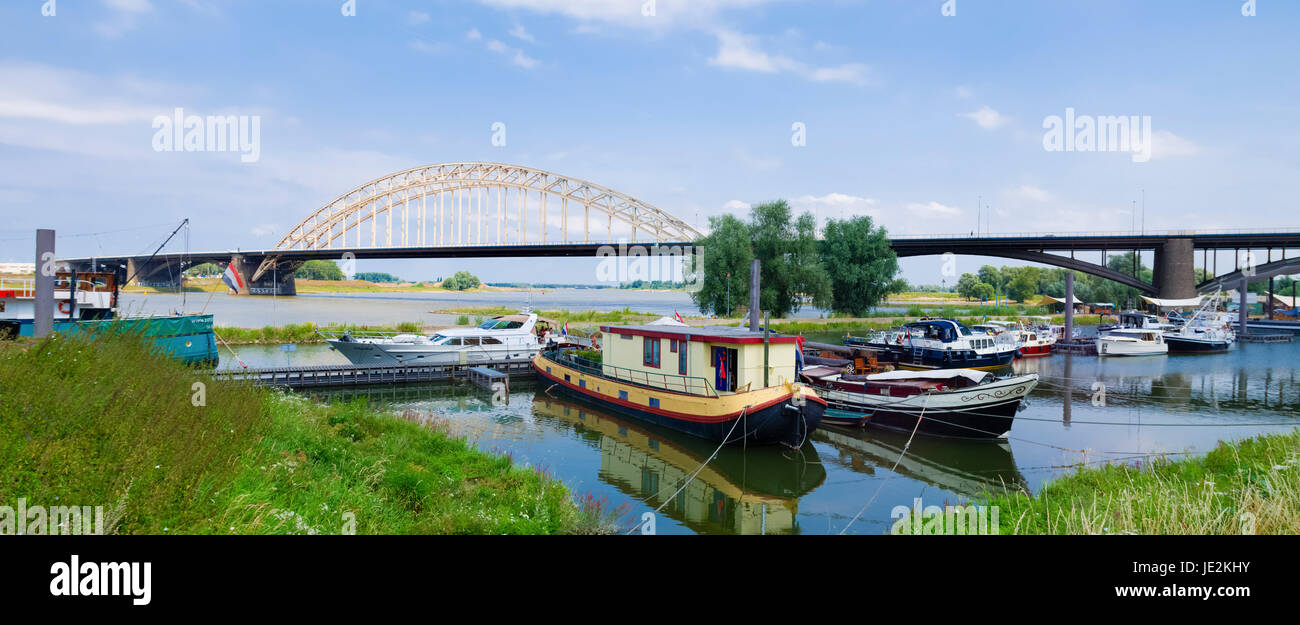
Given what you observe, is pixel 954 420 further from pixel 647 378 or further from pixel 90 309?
pixel 90 309

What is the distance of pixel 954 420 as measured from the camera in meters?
16.8

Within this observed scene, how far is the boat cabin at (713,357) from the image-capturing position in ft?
52.3

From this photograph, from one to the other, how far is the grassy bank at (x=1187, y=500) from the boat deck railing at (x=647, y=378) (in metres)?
8.45

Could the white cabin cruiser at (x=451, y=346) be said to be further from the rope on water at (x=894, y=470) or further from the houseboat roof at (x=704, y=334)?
the rope on water at (x=894, y=470)

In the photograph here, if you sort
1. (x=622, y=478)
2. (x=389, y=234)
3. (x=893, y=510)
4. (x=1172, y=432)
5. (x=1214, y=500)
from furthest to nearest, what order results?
(x=389, y=234), (x=1172, y=432), (x=622, y=478), (x=893, y=510), (x=1214, y=500)

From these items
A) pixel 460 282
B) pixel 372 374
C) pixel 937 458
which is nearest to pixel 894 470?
pixel 937 458

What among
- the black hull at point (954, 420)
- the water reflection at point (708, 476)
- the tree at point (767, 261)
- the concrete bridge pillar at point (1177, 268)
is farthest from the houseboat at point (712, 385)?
the concrete bridge pillar at point (1177, 268)

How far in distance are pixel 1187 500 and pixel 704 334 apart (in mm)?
11144

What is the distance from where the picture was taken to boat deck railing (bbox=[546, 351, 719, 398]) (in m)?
16.6

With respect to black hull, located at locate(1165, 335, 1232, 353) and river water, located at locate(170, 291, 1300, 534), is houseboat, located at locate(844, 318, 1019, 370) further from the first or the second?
black hull, located at locate(1165, 335, 1232, 353)

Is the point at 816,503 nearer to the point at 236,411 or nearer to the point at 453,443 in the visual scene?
the point at 453,443

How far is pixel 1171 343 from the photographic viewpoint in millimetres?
39812

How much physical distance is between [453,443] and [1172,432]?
19653mm
